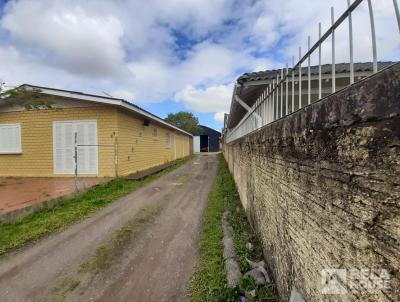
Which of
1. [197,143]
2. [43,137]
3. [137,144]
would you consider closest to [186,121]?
[197,143]

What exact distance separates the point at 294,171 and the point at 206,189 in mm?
7188

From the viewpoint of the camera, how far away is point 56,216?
6.06 metres

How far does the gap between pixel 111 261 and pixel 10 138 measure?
34.8 feet

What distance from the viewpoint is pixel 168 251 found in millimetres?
4336

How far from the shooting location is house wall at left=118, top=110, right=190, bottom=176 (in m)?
11.3

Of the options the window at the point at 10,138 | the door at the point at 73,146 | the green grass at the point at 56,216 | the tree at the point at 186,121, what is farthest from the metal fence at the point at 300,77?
the tree at the point at 186,121

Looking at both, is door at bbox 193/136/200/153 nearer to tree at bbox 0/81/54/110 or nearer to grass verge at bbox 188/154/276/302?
tree at bbox 0/81/54/110

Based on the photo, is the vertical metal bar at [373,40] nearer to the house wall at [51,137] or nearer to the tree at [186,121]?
the house wall at [51,137]

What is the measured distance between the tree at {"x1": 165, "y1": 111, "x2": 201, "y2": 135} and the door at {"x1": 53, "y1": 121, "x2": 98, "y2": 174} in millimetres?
43689

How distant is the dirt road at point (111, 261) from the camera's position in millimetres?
3203

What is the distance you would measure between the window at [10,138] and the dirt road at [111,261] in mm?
7731

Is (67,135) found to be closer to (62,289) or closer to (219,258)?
(62,289)

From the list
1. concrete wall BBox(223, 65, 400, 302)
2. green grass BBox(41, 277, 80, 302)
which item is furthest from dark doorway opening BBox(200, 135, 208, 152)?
concrete wall BBox(223, 65, 400, 302)

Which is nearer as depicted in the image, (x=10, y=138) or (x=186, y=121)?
(x=10, y=138)
